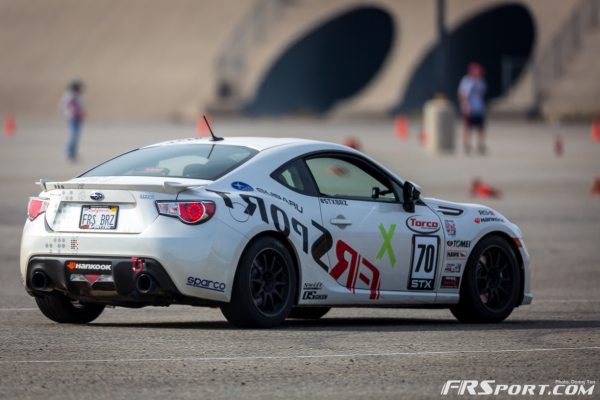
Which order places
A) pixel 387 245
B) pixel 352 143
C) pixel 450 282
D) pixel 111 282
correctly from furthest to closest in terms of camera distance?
pixel 352 143, pixel 450 282, pixel 387 245, pixel 111 282

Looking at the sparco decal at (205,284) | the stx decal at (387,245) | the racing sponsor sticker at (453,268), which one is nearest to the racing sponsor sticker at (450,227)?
the racing sponsor sticker at (453,268)

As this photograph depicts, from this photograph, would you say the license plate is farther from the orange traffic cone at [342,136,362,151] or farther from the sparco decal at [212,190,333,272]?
the orange traffic cone at [342,136,362,151]

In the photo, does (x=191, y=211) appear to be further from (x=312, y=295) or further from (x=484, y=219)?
(x=484, y=219)

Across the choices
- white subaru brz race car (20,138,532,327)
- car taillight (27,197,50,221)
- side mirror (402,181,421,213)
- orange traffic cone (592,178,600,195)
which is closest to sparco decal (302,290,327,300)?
white subaru brz race car (20,138,532,327)

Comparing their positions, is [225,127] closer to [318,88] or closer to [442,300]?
[318,88]

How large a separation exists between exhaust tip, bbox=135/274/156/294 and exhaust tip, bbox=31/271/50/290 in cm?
80

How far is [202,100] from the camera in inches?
2778

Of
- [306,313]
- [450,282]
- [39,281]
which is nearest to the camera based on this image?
[39,281]

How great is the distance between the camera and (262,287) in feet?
36.4

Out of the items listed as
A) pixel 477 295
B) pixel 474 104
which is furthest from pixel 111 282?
pixel 474 104

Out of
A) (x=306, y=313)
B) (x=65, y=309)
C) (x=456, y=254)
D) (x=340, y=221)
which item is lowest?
(x=306, y=313)

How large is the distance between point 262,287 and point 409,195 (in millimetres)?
1674

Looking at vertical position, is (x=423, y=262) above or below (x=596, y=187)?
below

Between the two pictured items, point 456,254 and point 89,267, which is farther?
point 456,254
